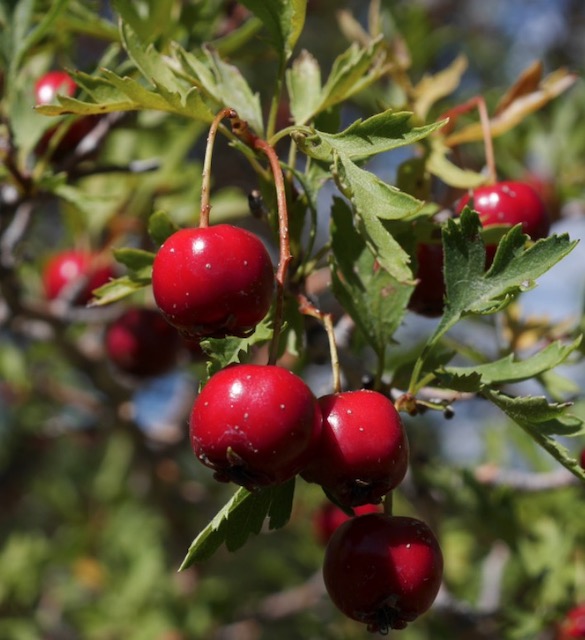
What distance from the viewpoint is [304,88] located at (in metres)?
1.42

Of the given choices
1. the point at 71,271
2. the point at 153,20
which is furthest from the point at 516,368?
the point at 71,271

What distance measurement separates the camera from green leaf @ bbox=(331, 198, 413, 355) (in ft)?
4.44

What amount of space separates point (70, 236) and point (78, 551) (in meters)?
1.48

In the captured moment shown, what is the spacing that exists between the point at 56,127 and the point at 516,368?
3.80 ft

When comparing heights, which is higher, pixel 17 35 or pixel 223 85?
pixel 223 85

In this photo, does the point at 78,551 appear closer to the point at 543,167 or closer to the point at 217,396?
the point at 543,167

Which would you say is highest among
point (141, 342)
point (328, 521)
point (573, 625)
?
point (141, 342)

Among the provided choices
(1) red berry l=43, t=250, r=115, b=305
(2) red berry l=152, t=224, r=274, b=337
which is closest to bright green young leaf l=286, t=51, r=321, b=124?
(2) red berry l=152, t=224, r=274, b=337

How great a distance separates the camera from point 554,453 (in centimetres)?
115

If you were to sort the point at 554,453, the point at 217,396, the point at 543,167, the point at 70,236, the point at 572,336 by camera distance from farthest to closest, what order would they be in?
the point at 70,236 < the point at 543,167 < the point at 572,336 < the point at 554,453 < the point at 217,396


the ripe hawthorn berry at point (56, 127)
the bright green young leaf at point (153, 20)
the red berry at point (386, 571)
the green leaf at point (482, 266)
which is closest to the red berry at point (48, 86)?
the ripe hawthorn berry at point (56, 127)

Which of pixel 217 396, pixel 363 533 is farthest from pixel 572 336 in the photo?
pixel 217 396

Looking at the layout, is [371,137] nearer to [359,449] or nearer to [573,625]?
[359,449]

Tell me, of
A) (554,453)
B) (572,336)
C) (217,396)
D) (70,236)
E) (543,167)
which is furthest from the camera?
(70,236)
